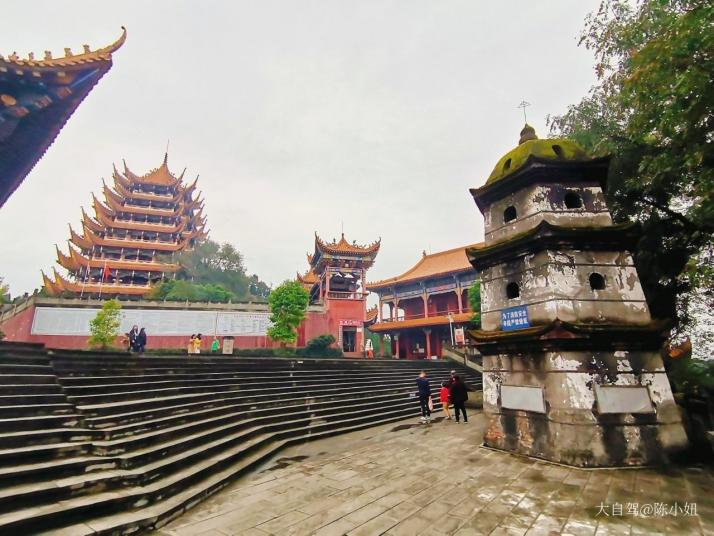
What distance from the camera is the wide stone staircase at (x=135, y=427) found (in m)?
3.80

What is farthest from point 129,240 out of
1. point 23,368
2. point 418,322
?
point 23,368

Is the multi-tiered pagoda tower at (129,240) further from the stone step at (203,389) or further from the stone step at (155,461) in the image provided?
the stone step at (155,461)

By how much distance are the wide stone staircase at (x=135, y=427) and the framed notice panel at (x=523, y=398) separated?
14.5 ft

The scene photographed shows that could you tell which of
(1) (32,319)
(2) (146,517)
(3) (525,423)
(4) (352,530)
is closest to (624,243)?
(3) (525,423)

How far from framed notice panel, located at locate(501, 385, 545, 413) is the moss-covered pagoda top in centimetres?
470

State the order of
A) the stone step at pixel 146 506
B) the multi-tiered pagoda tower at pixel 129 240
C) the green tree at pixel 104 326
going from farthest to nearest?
the multi-tiered pagoda tower at pixel 129 240 → the green tree at pixel 104 326 → the stone step at pixel 146 506

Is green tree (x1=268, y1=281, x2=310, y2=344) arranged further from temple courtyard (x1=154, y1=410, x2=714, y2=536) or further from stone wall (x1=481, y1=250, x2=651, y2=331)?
stone wall (x1=481, y1=250, x2=651, y2=331)

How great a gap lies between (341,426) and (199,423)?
3.97m

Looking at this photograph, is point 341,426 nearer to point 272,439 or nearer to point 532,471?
point 272,439

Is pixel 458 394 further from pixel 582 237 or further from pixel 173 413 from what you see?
pixel 173 413

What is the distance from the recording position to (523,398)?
21.5 feet

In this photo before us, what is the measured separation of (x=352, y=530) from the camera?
376cm

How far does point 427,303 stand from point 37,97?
26.5 meters

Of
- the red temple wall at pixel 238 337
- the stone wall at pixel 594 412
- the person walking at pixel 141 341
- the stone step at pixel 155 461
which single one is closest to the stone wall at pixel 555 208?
the stone wall at pixel 594 412
